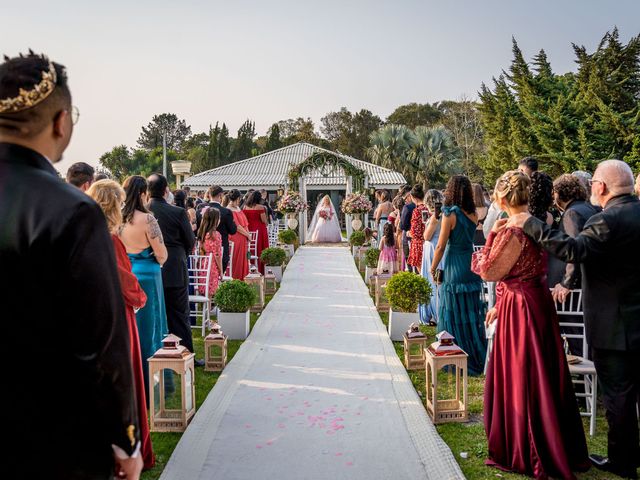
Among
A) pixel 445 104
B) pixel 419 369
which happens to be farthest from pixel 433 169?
pixel 419 369

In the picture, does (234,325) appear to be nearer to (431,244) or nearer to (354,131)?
(431,244)

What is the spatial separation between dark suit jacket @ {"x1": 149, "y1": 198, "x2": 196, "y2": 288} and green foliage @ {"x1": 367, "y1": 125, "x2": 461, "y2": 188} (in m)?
35.9

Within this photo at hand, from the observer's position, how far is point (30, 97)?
6.12 feet

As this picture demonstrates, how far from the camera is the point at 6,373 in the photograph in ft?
5.90

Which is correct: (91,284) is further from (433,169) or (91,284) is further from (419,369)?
(433,169)

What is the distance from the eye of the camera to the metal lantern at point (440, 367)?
5223 mm

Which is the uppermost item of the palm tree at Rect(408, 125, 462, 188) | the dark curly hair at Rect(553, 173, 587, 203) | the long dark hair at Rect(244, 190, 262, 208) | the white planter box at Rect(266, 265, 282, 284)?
the palm tree at Rect(408, 125, 462, 188)

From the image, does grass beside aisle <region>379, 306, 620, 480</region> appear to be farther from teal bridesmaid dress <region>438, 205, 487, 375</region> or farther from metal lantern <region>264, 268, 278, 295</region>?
metal lantern <region>264, 268, 278, 295</region>

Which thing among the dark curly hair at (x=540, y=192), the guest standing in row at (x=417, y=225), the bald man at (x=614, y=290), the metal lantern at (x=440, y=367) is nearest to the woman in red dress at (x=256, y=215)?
the guest standing in row at (x=417, y=225)

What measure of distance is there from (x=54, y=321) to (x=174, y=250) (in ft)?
16.4

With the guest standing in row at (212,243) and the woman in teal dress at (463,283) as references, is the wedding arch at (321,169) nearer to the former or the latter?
the guest standing in row at (212,243)

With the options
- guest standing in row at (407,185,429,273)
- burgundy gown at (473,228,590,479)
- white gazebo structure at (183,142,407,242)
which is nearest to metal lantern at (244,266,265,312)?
guest standing in row at (407,185,429,273)

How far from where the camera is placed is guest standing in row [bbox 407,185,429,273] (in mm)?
9531

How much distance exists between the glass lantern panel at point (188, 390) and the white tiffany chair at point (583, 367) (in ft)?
10.4
